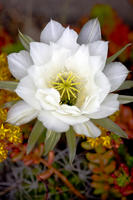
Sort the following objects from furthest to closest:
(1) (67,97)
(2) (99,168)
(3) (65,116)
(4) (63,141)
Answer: (4) (63,141) < (2) (99,168) < (1) (67,97) < (3) (65,116)

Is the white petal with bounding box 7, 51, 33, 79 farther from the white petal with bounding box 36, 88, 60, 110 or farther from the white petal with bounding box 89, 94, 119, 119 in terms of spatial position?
the white petal with bounding box 89, 94, 119, 119

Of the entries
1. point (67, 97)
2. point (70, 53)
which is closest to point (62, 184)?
point (67, 97)

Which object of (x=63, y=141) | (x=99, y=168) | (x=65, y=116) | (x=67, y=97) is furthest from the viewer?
(x=63, y=141)

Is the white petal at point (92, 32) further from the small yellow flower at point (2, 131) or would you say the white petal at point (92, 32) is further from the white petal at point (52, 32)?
the small yellow flower at point (2, 131)

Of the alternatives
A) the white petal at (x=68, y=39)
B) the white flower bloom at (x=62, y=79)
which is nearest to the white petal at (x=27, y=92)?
the white flower bloom at (x=62, y=79)

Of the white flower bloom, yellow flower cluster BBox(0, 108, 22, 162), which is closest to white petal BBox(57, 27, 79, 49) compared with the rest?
the white flower bloom

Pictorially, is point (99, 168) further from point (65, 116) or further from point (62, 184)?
point (65, 116)
